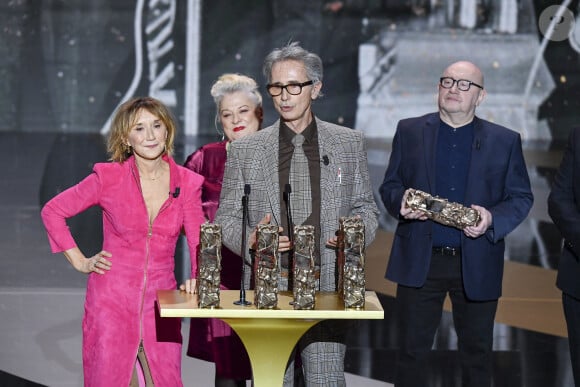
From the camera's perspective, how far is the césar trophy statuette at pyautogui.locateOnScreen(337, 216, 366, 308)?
3.37m

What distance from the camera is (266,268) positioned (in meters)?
3.38

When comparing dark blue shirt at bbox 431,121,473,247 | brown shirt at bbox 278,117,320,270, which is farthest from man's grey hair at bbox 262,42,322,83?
dark blue shirt at bbox 431,121,473,247

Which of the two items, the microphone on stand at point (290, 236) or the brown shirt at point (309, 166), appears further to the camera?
the brown shirt at point (309, 166)

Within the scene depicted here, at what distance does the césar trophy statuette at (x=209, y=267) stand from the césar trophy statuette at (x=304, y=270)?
25cm

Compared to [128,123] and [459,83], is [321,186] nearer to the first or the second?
[128,123]

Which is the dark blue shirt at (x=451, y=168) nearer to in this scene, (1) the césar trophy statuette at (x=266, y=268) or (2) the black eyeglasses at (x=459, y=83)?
(2) the black eyeglasses at (x=459, y=83)

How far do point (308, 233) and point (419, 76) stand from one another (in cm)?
727

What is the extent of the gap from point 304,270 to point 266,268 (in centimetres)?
12

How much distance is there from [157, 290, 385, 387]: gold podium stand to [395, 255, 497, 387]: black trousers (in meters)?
0.89

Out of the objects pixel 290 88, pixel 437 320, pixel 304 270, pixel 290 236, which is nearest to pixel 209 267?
pixel 304 270

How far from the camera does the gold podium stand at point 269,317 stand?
330cm

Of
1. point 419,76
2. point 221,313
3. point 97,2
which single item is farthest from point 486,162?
point 97,2

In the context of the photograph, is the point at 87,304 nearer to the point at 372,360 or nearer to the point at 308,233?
the point at 308,233

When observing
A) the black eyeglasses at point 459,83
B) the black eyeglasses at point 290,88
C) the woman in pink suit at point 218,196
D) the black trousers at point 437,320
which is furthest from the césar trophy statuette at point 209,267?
the black eyeglasses at point 459,83
